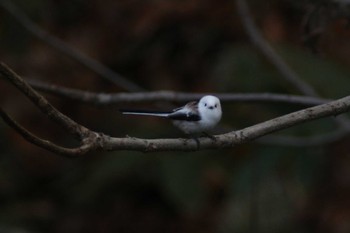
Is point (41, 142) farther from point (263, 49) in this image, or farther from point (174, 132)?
point (174, 132)

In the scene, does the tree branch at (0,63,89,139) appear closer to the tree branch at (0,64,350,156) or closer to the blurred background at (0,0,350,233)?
the tree branch at (0,64,350,156)

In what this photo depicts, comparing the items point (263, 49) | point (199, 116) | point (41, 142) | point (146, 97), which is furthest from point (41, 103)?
point (263, 49)

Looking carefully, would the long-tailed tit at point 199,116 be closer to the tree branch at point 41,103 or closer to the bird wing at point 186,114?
the bird wing at point 186,114

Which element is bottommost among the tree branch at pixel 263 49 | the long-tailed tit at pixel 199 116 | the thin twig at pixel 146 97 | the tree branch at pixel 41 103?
the tree branch at pixel 41 103

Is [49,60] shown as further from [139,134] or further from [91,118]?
[139,134]

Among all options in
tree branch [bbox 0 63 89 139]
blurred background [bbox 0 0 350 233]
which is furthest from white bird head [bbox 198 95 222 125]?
blurred background [bbox 0 0 350 233]

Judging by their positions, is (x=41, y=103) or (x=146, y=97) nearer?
(x=41, y=103)

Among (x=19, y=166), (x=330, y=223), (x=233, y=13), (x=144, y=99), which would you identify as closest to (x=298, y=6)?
(x=144, y=99)

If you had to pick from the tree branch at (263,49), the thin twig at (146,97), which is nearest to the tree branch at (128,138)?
the thin twig at (146,97)
